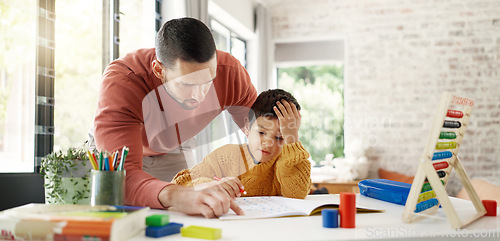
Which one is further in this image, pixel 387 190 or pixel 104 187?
pixel 387 190

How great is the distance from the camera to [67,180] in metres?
0.89

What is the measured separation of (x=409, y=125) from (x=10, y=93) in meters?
3.75

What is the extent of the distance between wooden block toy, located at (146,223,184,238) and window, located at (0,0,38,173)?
1422mm

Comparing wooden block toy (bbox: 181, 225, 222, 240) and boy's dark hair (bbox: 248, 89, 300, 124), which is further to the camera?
boy's dark hair (bbox: 248, 89, 300, 124)

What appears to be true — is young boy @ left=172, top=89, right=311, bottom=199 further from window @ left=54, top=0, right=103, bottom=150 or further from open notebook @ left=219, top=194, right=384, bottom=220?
window @ left=54, top=0, right=103, bottom=150

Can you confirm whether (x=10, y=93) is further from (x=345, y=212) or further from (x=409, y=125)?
(x=409, y=125)

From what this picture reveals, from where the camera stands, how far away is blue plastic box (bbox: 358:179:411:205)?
3.47 feet

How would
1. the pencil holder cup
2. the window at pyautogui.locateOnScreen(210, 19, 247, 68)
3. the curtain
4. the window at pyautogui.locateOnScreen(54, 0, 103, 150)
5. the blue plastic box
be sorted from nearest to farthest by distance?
the pencil holder cup
the blue plastic box
the window at pyautogui.locateOnScreen(54, 0, 103, 150)
the window at pyautogui.locateOnScreen(210, 19, 247, 68)
the curtain

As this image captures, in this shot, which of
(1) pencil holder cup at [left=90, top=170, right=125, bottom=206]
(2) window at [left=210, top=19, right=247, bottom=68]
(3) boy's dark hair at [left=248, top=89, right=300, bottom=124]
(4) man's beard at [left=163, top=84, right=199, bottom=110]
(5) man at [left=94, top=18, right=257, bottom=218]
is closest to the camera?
(1) pencil holder cup at [left=90, top=170, right=125, bottom=206]

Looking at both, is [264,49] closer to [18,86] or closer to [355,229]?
[18,86]

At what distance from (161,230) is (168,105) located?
78 centimetres

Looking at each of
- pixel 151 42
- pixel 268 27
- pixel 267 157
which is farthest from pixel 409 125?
pixel 267 157

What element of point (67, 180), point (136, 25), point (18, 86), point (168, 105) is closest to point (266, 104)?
point (168, 105)

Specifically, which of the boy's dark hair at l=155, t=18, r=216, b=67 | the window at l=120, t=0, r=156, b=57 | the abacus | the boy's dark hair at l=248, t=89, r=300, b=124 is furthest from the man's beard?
the window at l=120, t=0, r=156, b=57
